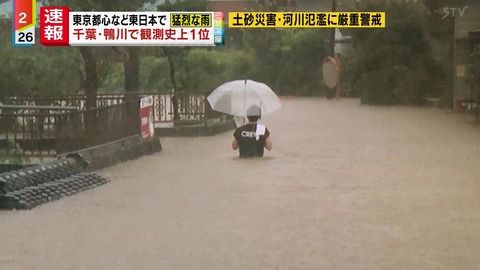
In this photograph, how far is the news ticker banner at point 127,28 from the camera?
11.6 metres

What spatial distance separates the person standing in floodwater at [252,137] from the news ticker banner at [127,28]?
2.79 m

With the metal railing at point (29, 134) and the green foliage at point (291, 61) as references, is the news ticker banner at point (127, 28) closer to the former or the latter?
the metal railing at point (29, 134)

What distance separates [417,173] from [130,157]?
525cm

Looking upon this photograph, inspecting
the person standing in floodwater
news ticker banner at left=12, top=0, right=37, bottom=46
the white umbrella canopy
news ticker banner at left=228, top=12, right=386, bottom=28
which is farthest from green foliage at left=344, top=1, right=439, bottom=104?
news ticker banner at left=12, top=0, right=37, bottom=46

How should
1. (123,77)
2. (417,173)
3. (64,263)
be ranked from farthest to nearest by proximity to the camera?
(123,77) → (417,173) → (64,263)

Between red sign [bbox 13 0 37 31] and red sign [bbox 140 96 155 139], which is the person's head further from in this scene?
red sign [bbox 13 0 37 31]

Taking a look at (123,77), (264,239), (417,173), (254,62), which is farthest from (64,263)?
(254,62)

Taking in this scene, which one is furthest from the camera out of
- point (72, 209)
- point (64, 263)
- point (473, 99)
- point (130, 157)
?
point (473, 99)

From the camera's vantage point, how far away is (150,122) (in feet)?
55.4

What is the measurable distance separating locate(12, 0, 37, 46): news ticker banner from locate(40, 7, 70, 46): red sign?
178 mm

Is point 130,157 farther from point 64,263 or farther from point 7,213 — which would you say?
point 64,263

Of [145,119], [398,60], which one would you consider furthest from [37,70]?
[398,60]

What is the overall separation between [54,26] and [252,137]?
4628mm

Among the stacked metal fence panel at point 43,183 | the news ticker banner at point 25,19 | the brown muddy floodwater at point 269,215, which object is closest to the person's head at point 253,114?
the brown muddy floodwater at point 269,215
